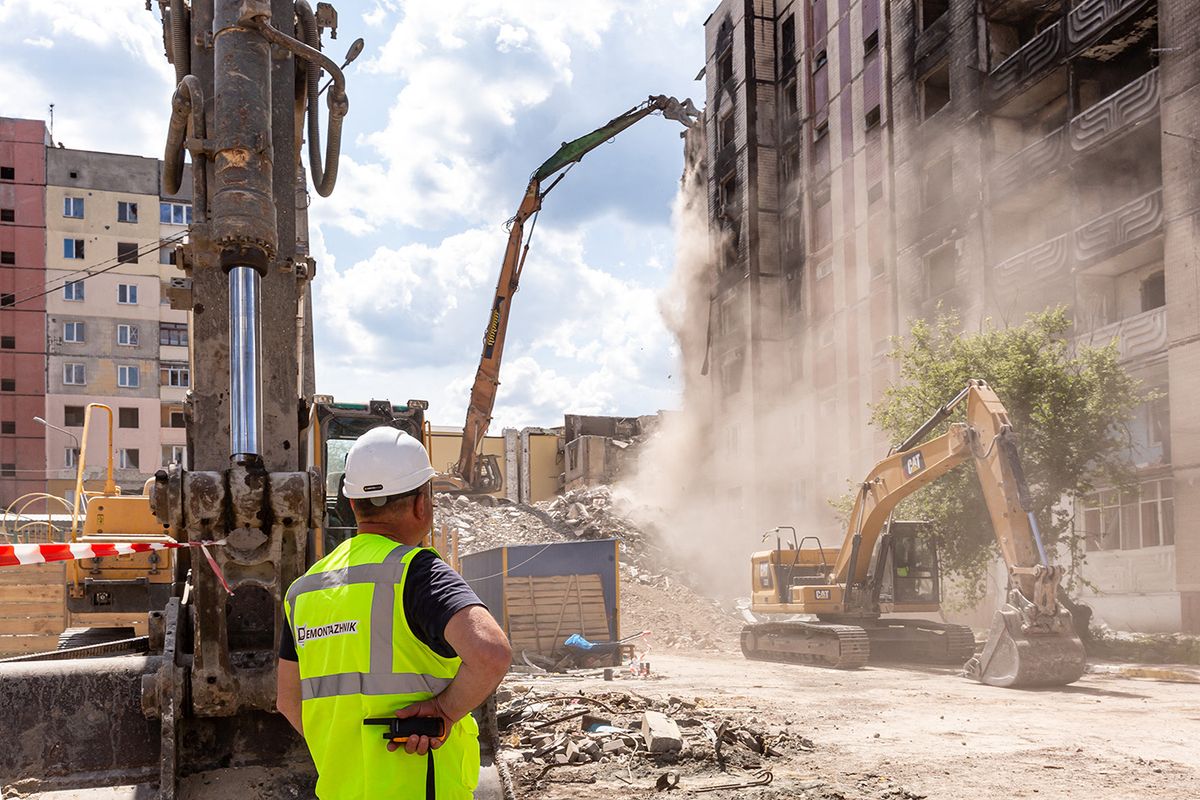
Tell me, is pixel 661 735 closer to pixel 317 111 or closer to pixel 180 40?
pixel 317 111

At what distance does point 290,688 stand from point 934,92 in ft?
104

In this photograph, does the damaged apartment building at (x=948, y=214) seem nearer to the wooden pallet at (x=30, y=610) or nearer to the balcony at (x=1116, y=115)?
the balcony at (x=1116, y=115)

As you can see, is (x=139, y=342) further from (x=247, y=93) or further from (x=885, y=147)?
(x=247, y=93)

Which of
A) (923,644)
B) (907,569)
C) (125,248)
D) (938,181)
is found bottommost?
(923,644)

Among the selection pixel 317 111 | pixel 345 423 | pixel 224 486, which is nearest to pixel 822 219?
pixel 345 423

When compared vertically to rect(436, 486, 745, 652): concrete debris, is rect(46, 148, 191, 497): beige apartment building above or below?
above

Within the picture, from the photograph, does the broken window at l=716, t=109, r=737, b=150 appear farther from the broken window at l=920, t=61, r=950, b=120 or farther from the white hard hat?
the white hard hat

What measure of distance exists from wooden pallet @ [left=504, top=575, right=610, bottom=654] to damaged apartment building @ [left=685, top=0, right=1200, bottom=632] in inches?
384

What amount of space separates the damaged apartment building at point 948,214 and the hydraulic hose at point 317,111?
1841cm

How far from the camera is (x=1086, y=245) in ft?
77.0

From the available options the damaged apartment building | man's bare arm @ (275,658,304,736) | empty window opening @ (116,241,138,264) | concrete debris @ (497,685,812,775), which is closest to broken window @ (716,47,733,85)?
the damaged apartment building

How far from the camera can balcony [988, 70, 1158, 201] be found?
2225 cm

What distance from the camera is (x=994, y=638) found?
1425cm

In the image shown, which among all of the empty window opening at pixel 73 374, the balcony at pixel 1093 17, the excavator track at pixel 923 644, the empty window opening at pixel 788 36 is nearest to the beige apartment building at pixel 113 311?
the empty window opening at pixel 73 374
